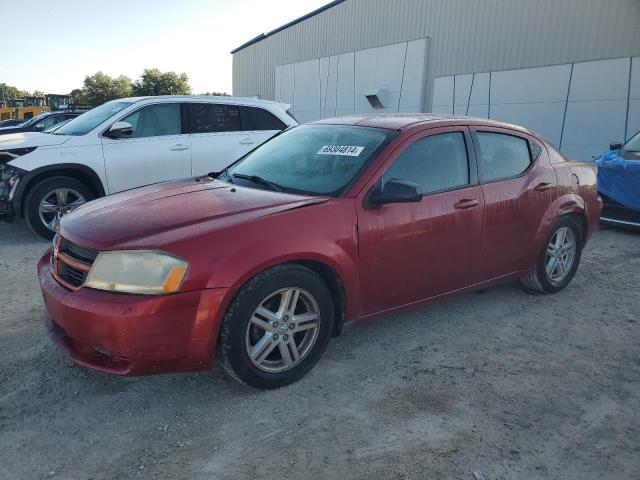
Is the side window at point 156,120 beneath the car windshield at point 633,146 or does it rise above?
above

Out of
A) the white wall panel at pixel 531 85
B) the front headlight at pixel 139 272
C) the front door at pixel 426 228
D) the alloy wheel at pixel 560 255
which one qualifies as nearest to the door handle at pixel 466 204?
the front door at pixel 426 228

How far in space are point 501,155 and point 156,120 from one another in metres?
4.69

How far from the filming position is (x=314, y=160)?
3623 mm

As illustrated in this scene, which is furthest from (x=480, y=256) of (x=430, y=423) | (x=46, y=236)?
(x=46, y=236)

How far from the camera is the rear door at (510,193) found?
3.90 metres

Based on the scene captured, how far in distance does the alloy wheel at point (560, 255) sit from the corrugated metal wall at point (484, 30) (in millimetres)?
8804

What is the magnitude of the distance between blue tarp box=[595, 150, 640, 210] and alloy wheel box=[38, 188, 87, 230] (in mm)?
7278

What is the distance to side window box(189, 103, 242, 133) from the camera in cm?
712

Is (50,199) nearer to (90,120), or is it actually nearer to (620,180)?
(90,120)

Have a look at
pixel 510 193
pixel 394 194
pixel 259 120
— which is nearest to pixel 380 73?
pixel 259 120

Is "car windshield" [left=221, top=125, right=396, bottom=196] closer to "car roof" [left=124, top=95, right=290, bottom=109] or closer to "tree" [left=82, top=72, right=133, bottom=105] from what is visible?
"car roof" [left=124, top=95, right=290, bottom=109]

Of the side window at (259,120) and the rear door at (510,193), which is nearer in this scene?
the rear door at (510,193)

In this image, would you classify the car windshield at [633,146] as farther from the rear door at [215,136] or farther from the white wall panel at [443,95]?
the white wall panel at [443,95]

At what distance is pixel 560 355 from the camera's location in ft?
11.6
